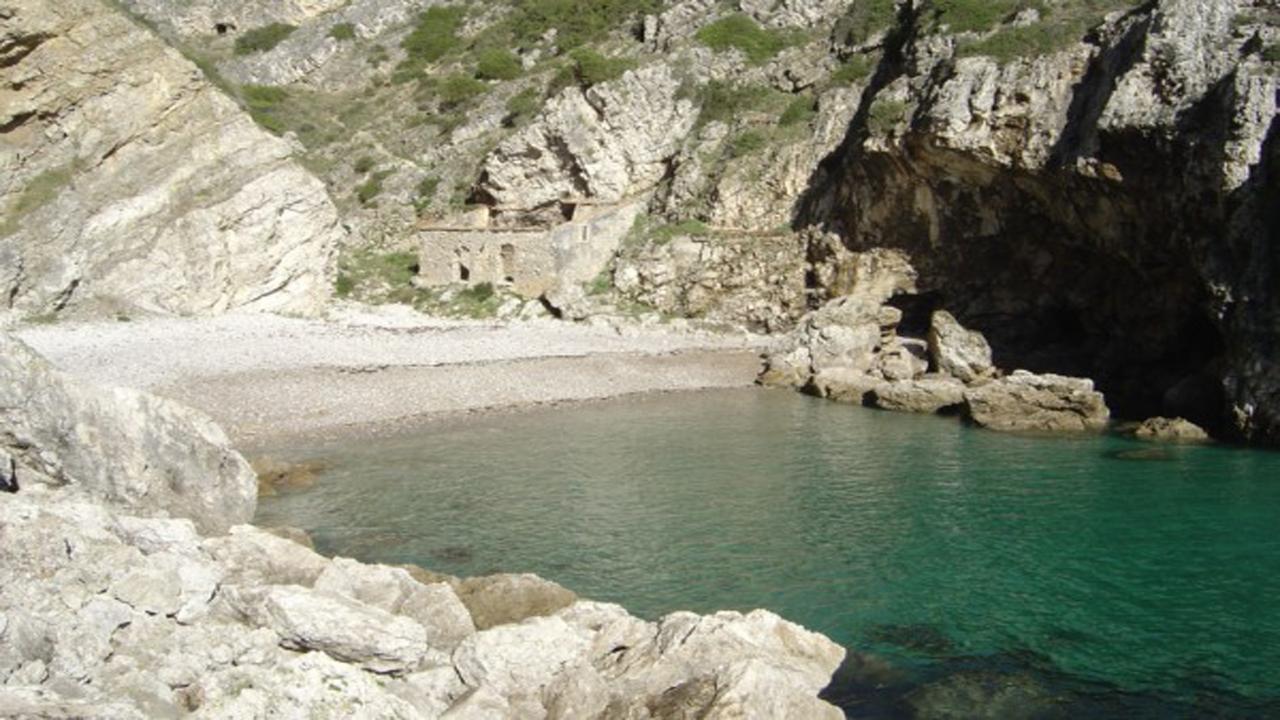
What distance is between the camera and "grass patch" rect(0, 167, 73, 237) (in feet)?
93.1

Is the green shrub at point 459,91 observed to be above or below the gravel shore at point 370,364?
above

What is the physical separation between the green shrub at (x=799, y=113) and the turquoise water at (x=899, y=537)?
21.5 m

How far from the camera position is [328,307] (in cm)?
3506

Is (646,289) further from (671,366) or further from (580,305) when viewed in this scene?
(671,366)

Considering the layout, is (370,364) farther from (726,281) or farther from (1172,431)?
(1172,431)

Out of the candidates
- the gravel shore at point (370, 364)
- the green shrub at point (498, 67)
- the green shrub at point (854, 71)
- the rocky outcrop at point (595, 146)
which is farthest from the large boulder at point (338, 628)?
the green shrub at point (498, 67)

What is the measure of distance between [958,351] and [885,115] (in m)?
9.97

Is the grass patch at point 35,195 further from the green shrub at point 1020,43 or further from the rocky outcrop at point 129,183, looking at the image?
the green shrub at point 1020,43

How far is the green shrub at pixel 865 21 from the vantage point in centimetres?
4406

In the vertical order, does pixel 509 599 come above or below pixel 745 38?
below

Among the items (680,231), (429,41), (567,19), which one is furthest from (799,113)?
(429,41)

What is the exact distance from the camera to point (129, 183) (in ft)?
Result: 100

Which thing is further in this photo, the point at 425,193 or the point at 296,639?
the point at 425,193

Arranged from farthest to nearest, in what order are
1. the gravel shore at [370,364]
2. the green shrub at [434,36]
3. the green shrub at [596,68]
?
the green shrub at [434,36]
the green shrub at [596,68]
the gravel shore at [370,364]
